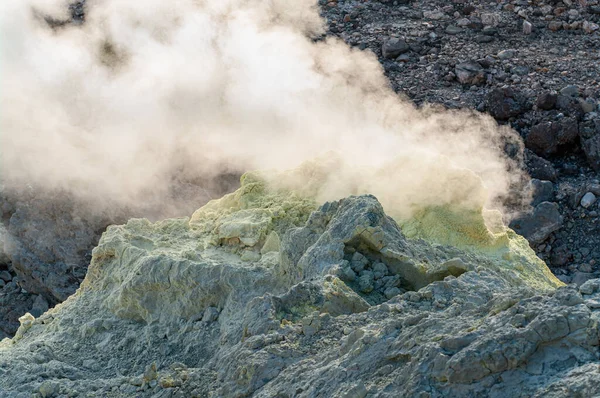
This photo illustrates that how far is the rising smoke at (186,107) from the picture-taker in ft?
23.0

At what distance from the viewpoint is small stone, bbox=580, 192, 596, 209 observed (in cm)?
704

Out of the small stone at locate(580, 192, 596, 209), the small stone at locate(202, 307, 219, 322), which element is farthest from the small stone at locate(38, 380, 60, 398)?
the small stone at locate(580, 192, 596, 209)

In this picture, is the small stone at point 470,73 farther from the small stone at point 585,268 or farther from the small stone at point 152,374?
the small stone at point 152,374

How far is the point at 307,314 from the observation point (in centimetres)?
349

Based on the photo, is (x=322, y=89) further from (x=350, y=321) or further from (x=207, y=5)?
(x=350, y=321)

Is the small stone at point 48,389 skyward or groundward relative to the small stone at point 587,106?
groundward

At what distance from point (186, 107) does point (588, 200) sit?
303 cm

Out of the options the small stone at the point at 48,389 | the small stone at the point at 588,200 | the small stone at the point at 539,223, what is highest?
the small stone at the point at 588,200

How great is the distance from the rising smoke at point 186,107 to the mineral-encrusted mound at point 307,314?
1.75 m

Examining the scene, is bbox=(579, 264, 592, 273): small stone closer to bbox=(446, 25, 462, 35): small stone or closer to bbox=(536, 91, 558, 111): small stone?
bbox=(536, 91, 558, 111): small stone

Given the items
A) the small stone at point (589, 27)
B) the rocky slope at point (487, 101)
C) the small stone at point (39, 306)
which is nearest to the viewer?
the small stone at point (39, 306)

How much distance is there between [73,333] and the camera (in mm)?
4164

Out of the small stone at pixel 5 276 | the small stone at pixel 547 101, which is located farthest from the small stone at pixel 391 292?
the small stone at pixel 547 101

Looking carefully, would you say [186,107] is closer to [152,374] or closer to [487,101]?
[487,101]
